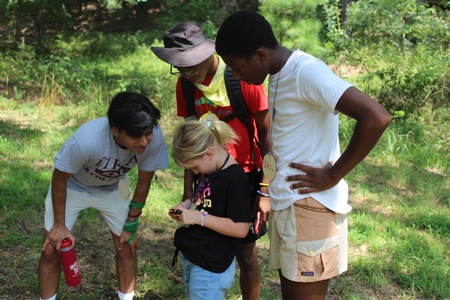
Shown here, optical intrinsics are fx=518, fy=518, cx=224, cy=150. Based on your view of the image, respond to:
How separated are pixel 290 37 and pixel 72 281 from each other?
229 inches

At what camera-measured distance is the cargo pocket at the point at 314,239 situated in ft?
6.59

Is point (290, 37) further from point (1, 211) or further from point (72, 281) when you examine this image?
point (72, 281)

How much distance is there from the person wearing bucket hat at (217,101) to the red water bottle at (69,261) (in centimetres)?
70

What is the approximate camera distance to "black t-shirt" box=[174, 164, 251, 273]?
223 centimetres

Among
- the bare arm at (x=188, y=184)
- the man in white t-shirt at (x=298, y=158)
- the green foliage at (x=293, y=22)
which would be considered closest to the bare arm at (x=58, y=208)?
the bare arm at (x=188, y=184)

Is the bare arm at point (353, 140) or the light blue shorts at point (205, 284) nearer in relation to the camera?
the bare arm at point (353, 140)

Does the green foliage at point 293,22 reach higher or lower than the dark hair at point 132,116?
lower

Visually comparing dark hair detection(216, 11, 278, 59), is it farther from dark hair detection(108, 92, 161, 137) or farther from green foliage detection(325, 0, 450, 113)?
green foliage detection(325, 0, 450, 113)

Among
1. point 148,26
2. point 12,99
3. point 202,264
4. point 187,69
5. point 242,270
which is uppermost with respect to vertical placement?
point 187,69

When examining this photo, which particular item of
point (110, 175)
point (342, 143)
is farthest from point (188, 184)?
point (342, 143)

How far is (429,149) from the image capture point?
574cm

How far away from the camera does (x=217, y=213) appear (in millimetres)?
2254

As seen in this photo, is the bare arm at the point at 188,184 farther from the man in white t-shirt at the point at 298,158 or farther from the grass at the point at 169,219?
the grass at the point at 169,219

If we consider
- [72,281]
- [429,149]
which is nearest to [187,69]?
[72,281]
